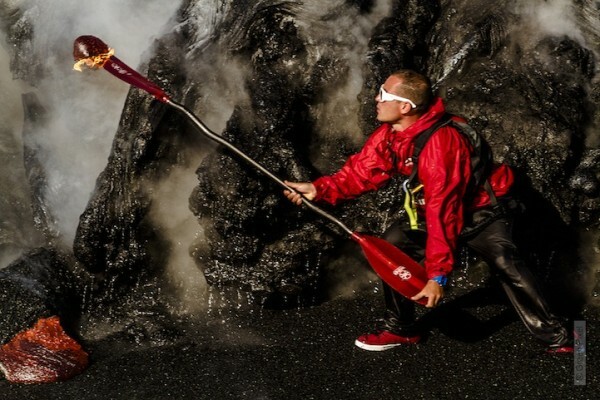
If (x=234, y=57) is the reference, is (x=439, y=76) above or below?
below

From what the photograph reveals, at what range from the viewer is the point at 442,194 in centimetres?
473

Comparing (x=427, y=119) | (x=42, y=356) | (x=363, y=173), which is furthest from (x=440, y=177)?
(x=42, y=356)

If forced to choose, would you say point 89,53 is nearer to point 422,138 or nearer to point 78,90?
point 422,138

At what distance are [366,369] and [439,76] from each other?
294 centimetres

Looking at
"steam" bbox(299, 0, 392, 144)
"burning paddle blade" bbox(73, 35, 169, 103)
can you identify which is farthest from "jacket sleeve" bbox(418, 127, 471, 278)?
"burning paddle blade" bbox(73, 35, 169, 103)

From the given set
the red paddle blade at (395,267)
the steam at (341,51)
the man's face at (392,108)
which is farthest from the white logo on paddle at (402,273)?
the steam at (341,51)

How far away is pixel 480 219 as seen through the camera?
523cm

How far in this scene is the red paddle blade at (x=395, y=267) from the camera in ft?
16.3

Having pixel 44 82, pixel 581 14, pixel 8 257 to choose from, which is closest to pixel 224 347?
pixel 8 257

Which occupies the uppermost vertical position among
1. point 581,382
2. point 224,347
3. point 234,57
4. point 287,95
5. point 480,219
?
point 234,57

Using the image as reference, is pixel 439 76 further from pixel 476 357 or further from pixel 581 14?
pixel 476 357

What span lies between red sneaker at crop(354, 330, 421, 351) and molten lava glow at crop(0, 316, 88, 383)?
2214 mm

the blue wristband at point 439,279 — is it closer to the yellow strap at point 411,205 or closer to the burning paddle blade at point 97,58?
the yellow strap at point 411,205

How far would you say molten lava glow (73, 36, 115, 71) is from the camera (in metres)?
5.88
